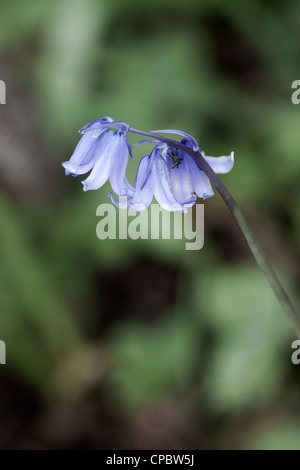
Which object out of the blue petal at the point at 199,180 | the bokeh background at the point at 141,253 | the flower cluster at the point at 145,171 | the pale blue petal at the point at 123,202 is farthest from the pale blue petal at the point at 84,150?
the bokeh background at the point at 141,253

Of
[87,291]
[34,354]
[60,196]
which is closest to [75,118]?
[60,196]

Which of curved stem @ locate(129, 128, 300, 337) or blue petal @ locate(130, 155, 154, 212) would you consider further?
blue petal @ locate(130, 155, 154, 212)

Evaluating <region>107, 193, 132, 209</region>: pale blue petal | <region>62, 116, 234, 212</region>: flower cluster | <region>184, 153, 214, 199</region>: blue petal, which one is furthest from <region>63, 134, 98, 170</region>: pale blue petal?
<region>184, 153, 214, 199</region>: blue petal

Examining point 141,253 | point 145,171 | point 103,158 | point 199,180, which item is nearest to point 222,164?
point 199,180

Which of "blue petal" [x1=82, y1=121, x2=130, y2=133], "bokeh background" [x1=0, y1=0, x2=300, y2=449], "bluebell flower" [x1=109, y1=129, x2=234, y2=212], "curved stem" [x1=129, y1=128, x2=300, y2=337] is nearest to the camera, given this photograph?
"curved stem" [x1=129, y1=128, x2=300, y2=337]

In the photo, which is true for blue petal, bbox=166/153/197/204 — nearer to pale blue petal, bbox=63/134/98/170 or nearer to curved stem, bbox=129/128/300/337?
curved stem, bbox=129/128/300/337

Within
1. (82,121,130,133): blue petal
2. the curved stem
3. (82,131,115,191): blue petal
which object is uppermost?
(82,121,130,133): blue petal

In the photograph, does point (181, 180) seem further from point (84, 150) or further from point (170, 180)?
point (84, 150)

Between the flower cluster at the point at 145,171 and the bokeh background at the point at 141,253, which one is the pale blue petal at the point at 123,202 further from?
the bokeh background at the point at 141,253
